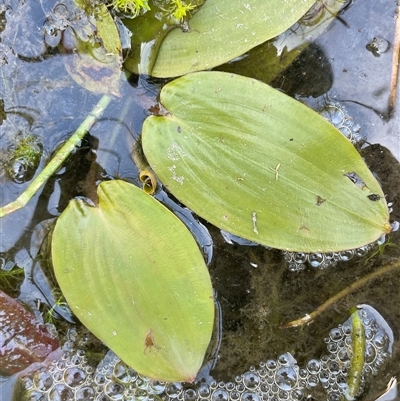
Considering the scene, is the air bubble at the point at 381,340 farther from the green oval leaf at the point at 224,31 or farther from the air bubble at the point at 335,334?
the green oval leaf at the point at 224,31

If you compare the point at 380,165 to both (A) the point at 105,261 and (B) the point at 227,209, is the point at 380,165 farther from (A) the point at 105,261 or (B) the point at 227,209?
(A) the point at 105,261

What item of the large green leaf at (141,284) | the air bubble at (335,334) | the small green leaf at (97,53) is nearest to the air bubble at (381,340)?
the air bubble at (335,334)

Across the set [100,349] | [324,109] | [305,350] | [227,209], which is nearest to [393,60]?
[324,109]

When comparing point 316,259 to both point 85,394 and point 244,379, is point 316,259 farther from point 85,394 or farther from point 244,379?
point 85,394

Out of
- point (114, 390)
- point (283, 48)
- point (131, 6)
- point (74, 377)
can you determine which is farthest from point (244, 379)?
point (131, 6)

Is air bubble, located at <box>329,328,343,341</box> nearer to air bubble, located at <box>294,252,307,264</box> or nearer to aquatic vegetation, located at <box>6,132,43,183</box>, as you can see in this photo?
air bubble, located at <box>294,252,307,264</box>
